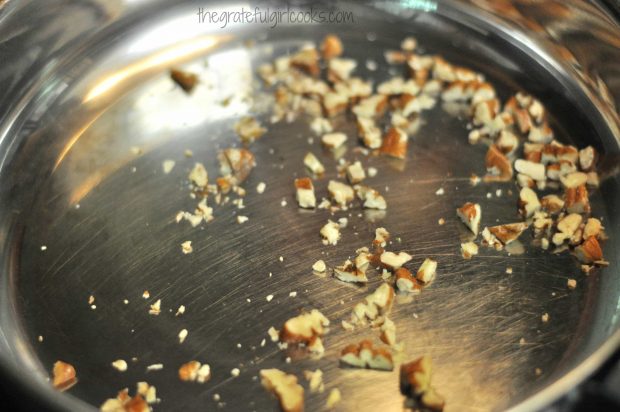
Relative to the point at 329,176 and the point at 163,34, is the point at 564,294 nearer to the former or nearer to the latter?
the point at 329,176

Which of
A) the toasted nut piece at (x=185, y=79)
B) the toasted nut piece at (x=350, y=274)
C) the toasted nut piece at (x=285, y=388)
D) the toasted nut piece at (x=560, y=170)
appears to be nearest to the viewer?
the toasted nut piece at (x=285, y=388)

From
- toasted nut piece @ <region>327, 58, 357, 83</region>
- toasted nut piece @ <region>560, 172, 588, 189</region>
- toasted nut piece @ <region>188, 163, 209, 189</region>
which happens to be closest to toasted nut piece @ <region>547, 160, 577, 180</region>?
toasted nut piece @ <region>560, 172, 588, 189</region>

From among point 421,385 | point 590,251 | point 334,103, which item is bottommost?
point 421,385

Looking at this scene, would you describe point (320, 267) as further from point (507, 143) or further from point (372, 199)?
point (507, 143)

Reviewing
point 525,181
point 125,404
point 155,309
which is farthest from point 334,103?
point 125,404

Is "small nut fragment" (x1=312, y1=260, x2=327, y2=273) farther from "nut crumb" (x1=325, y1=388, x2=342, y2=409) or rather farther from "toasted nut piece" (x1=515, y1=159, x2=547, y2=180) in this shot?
"toasted nut piece" (x1=515, y1=159, x2=547, y2=180)

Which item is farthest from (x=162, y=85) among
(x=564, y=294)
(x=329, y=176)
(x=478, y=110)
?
(x=564, y=294)

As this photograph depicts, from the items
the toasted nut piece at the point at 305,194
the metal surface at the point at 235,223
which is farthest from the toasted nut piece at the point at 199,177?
the toasted nut piece at the point at 305,194

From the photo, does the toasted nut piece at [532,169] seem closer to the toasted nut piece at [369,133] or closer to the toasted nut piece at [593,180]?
the toasted nut piece at [593,180]
